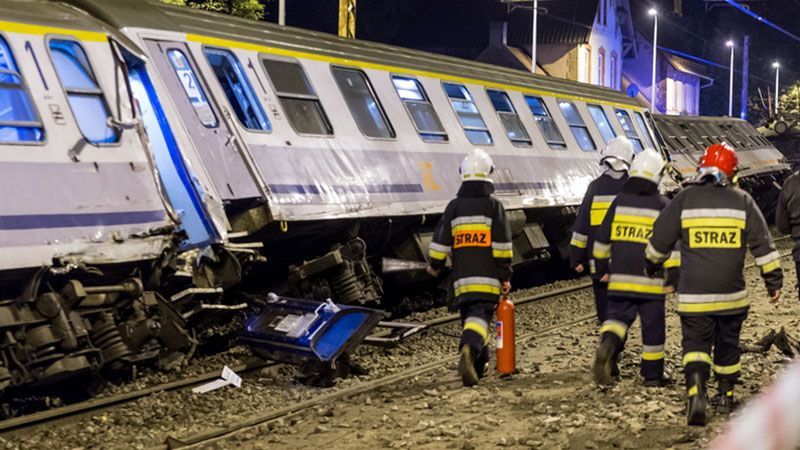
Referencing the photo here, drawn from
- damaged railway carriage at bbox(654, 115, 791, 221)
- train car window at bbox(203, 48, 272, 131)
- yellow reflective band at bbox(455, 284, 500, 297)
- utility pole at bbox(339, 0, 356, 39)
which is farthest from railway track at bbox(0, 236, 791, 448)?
damaged railway carriage at bbox(654, 115, 791, 221)

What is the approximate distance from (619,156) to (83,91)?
458 centimetres

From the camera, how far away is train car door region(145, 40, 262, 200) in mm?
10492

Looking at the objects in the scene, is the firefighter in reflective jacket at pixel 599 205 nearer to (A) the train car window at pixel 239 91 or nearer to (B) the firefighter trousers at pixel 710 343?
(B) the firefighter trousers at pixel 710 343

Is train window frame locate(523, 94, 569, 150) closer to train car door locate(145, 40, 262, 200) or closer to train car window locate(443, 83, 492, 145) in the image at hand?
train car window locate(443, 83, 492, 145)

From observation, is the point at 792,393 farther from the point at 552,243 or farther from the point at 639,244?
the point at 552,243

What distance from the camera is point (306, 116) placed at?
12297 millimetres

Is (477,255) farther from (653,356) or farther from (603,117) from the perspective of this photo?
(603,117)

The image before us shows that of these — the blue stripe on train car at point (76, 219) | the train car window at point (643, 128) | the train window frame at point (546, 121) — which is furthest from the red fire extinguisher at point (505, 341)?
the train car window at point (643, 128)

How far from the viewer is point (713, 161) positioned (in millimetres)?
7914

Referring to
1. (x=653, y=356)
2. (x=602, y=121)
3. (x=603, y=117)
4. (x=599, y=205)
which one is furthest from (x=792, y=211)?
(x=603, y=117)

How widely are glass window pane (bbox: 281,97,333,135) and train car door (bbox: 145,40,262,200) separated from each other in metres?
1.21

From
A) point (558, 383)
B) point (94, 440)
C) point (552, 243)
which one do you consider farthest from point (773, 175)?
point (94, 440)

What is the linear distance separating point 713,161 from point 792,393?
2.92 m

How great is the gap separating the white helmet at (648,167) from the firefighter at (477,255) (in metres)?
1.13
